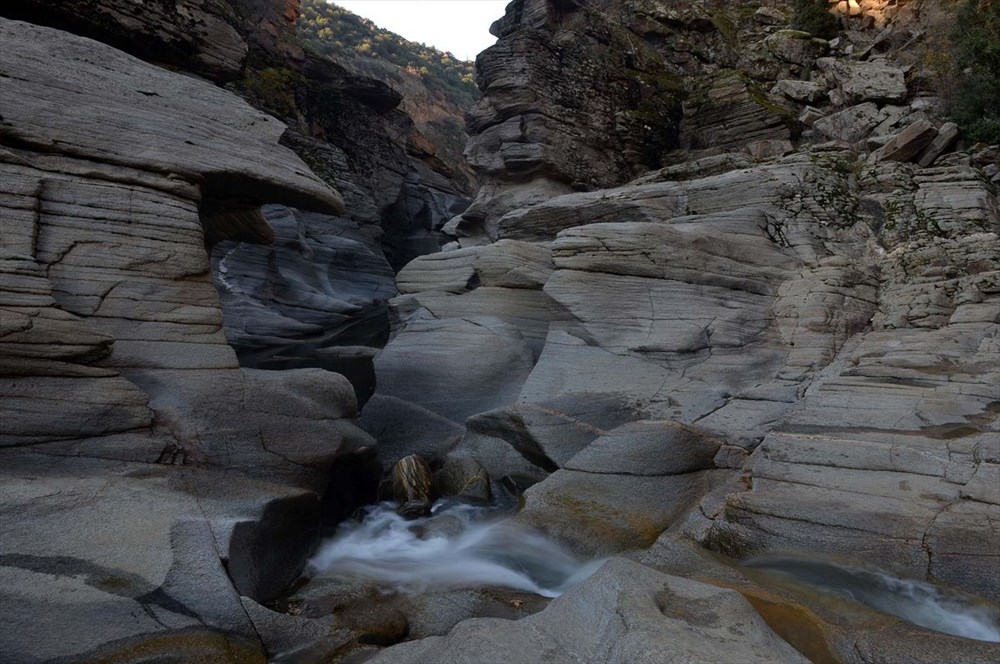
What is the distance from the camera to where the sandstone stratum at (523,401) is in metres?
5.59

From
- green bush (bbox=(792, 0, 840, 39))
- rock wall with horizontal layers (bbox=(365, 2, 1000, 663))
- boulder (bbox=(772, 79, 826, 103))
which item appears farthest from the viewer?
green bush (bbox=(792, 0, 840, 39))

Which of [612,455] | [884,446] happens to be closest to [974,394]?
[884,446]

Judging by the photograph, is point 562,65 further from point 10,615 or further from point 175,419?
point 10,615

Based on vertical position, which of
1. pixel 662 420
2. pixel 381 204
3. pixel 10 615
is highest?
pixel 381 204

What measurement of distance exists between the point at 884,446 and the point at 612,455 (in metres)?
3.64

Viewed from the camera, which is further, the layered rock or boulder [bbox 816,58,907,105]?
boulder [bbox 816,58,907,105]

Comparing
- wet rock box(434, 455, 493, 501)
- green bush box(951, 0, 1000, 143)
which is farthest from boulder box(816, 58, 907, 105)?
wet rock box(434, 455, 493, 501)

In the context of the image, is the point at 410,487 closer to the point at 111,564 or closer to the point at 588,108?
the point at 111,564

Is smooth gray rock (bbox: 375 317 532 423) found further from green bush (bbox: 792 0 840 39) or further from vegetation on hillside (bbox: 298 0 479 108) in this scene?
vegetation on hillside (bbox: 298 0 479 108)

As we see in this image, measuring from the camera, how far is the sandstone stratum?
5.59m

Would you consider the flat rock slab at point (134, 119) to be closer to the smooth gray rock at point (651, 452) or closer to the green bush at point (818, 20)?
the smooth gray rock at point (651, 452)

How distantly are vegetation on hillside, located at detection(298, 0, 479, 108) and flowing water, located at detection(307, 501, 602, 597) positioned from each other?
228 feet

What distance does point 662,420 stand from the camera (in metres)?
10.8

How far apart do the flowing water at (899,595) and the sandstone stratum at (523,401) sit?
1.1 inches
